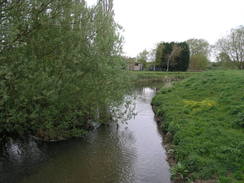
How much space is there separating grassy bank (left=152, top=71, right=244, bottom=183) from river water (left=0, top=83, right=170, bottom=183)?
0.99 meters

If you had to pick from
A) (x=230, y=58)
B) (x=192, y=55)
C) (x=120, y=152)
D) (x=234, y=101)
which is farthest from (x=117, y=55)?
(x=192, y=55)

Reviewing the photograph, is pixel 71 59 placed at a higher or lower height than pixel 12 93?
higher

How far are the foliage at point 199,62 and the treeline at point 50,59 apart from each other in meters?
62.5

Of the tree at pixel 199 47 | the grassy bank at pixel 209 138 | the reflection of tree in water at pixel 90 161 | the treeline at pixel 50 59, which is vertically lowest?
the reflection of tree in water at pixel 90 161

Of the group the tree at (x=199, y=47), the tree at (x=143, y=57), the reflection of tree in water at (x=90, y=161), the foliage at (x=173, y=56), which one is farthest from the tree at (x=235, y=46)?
the reflection of tree in water at (x=90, y=161)

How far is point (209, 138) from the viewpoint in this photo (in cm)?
972

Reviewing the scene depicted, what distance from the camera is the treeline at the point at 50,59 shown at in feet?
19.4

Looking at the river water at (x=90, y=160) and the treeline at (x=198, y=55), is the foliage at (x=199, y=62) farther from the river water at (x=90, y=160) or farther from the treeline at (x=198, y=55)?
the river water at (x=90, y=160)

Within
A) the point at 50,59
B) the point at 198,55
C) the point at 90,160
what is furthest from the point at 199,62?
the point at 50,59

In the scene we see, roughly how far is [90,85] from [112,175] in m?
4.06

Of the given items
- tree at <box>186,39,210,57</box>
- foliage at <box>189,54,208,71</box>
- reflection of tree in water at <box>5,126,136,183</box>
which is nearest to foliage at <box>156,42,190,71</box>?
foliage at <box>189,54,208,71</box>

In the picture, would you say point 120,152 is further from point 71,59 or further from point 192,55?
point 192,55

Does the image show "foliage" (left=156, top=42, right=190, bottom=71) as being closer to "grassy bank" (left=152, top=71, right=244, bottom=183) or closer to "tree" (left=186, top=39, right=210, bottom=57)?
"tree" (left=186, top=39, right=210, bottom=57)

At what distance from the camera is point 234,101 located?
14438 mm
